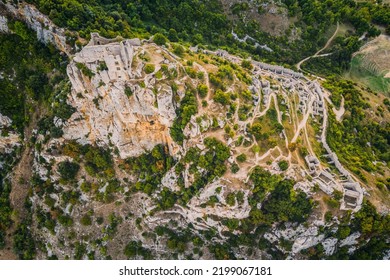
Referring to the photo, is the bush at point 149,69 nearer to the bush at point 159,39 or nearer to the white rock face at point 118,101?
the white rock face at point 118,101

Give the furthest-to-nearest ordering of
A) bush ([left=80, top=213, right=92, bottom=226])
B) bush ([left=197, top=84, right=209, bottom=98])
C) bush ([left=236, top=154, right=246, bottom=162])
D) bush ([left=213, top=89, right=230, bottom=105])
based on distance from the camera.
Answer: bush ([left=80, top=213, right=92, bottom=226])
bush ([left=213, top=89, right=230, bottom=105])
bush ([left=197, top=84, right=209, bottom=98])
bush ([left=236, top=154, right=246, bottom=162])

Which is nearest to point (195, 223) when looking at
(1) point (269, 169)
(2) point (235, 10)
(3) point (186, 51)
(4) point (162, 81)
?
(1) point (269, 169)

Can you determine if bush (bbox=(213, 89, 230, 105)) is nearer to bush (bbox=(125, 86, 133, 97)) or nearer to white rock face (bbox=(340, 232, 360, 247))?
bush (bbox=(125, 86, 133, 97))

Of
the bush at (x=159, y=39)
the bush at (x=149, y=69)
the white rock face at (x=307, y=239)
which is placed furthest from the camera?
the bush at (x=159, y=39)

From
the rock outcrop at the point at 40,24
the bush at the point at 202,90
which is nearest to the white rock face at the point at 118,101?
the bush at the point at 202,90

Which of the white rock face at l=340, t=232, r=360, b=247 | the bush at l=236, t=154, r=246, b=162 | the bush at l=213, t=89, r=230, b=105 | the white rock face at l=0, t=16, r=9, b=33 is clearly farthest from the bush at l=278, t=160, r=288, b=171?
the white rock face at l=0, t=16, r=9, b=33

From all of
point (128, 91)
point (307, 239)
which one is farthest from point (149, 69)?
point (307, 239)

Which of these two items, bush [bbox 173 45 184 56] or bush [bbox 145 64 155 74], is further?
bush [bbox 173 45 184 56]

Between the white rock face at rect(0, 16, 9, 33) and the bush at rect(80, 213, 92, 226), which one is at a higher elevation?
the white rock face at rect(0, 16, 9, 33)
